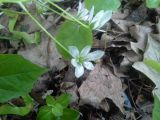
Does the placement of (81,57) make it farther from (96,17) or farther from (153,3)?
(153,3)

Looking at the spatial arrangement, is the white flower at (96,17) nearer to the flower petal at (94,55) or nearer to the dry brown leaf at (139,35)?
the flower petal at (94,55)

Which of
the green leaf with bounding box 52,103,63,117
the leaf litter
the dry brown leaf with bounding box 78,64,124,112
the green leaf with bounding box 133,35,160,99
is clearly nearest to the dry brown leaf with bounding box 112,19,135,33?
the leaf litter

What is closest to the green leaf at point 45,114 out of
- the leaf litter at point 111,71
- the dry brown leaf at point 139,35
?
the leaf litter at point 111,71

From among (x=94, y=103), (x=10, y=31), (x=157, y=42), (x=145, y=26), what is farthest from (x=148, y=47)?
(x=10, y=31)

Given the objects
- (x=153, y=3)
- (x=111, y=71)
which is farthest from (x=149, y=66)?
(x=153, y=3)

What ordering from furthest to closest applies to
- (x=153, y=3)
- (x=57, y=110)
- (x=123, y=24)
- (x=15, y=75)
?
(x=123, y=24)
(x=153, y=3)
(x=57, y=110)
(x=15, y=75)

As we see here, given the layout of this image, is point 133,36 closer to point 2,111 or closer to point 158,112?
point 158,112

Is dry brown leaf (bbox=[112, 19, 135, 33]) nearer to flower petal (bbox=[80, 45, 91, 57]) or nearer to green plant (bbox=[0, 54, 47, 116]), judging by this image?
flower petal (bbox=[80, 45, 91, 57])
